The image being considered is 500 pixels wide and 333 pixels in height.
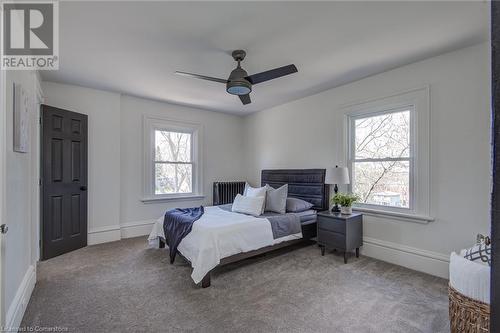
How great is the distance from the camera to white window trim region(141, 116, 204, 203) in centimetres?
470

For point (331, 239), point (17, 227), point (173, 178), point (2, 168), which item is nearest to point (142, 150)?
point (173, 178)

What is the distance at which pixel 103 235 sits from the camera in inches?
164

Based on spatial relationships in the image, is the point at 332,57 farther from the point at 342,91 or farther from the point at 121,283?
the point at 121,283

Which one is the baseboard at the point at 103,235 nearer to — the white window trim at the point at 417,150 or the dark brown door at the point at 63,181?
the dark brown door at the point at 63,181

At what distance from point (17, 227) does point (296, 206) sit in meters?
3.25

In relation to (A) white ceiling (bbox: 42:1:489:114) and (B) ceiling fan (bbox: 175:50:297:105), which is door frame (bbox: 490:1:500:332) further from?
(B) ceiling fan (bbox: 175:50:297:105)

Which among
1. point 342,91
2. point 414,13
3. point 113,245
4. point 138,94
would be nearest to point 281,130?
point 342,91

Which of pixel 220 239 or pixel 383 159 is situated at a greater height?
pixel 383 159

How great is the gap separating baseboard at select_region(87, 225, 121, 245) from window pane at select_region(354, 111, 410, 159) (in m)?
4.13

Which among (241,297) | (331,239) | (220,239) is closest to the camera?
(241,297)

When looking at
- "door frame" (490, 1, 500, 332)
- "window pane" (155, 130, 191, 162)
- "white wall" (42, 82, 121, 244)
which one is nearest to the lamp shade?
"window pane" (155, 130, 191, 162)

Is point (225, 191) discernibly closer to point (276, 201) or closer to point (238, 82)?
point (276, 201)

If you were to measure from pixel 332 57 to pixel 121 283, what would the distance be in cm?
349

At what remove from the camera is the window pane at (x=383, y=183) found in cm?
334
